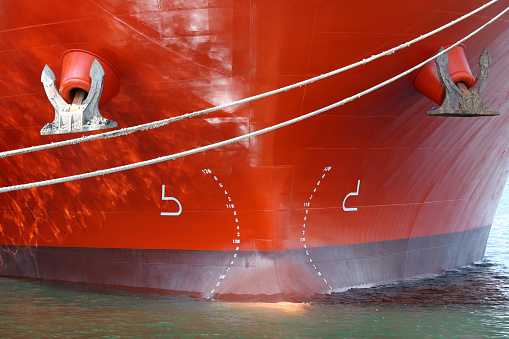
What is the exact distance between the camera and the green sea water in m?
5.19

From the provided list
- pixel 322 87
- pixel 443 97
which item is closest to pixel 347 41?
pixel 322 87

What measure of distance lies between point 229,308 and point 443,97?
2.74 m

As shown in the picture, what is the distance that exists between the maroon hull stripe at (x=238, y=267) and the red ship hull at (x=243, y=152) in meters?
0.02

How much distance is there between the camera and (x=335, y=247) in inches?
257

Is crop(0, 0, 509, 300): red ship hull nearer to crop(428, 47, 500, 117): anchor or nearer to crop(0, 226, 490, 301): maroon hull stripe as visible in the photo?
crop(0, 226, 490, 301): maroon hull stripe

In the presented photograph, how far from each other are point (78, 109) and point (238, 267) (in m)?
2.19

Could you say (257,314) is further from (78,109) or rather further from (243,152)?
(78,109)

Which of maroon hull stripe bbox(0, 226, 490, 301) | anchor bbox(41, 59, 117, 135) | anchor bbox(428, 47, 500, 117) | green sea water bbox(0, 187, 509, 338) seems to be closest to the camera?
anchor bbox(41, 59, 117, 135)

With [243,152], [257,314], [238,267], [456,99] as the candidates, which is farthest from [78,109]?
[456,99]

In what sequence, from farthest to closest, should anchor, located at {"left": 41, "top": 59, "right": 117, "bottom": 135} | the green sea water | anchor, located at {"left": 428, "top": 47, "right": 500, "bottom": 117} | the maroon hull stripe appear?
the maroon hull stripe, anchor, located at {"left": 428, "top": 47, "right": 500, "bottom": 117}, the green sea water, anchor, located at {"left": 41, "top": 59, "right": 117, "bottom": 135}

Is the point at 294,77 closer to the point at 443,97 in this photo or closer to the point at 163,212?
the point at 443,97

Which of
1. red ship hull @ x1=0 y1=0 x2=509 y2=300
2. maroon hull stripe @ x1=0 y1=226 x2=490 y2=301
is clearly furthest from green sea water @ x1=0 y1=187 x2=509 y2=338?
red ship hull @ x1=0 y1=0 x2=509 y2=300

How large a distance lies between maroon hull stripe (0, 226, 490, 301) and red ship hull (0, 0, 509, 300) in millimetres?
16

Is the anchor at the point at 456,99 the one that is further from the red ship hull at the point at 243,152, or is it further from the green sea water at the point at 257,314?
the green sea water at the point at 257,314
